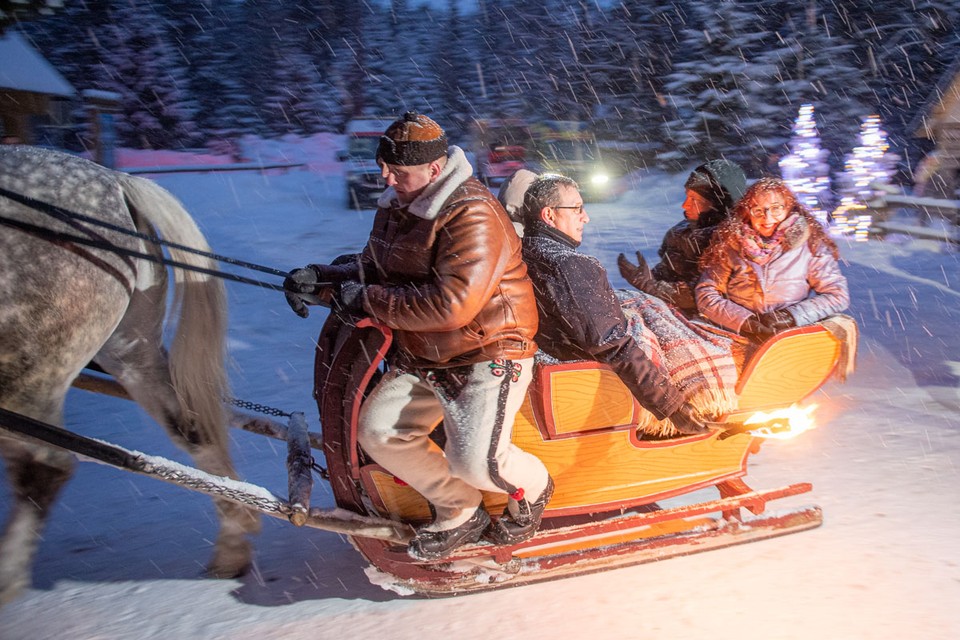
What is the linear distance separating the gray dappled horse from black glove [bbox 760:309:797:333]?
2.43 m

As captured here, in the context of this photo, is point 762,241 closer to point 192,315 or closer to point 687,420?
point 687,420

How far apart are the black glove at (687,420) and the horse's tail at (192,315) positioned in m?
1.94

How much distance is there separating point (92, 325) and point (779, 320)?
290cm

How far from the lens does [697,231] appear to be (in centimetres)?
464

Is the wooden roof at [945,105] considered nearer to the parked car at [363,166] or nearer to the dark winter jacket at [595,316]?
the parked car at [363,166]

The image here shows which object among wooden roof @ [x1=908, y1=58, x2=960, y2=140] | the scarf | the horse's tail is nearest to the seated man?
the scarf

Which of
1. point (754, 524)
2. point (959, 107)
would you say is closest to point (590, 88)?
point (959, 107)

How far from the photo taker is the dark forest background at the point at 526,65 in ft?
63.5

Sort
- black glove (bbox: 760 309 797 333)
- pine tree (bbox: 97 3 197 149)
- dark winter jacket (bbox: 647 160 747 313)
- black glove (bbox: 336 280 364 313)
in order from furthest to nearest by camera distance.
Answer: pine tree (bbox: 97 3 197 149)
dark winter jacket (bbox: 647 160 747 313)
black glove (bbox: 760 309 797 333)
black glove (bbox: 336 280 364 313)

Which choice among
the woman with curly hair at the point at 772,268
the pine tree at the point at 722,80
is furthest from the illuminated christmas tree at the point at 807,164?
the woman with curly hair at the point at 772,268

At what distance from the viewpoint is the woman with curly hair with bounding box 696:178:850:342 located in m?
3.65

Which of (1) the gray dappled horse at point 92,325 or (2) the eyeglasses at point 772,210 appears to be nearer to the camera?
(1) the gray dappled horse at point 92,325

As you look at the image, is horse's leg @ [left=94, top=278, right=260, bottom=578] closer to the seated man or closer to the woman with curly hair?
the seated man

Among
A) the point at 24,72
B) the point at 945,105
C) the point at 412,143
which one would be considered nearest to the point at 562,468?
the point at 412,143
